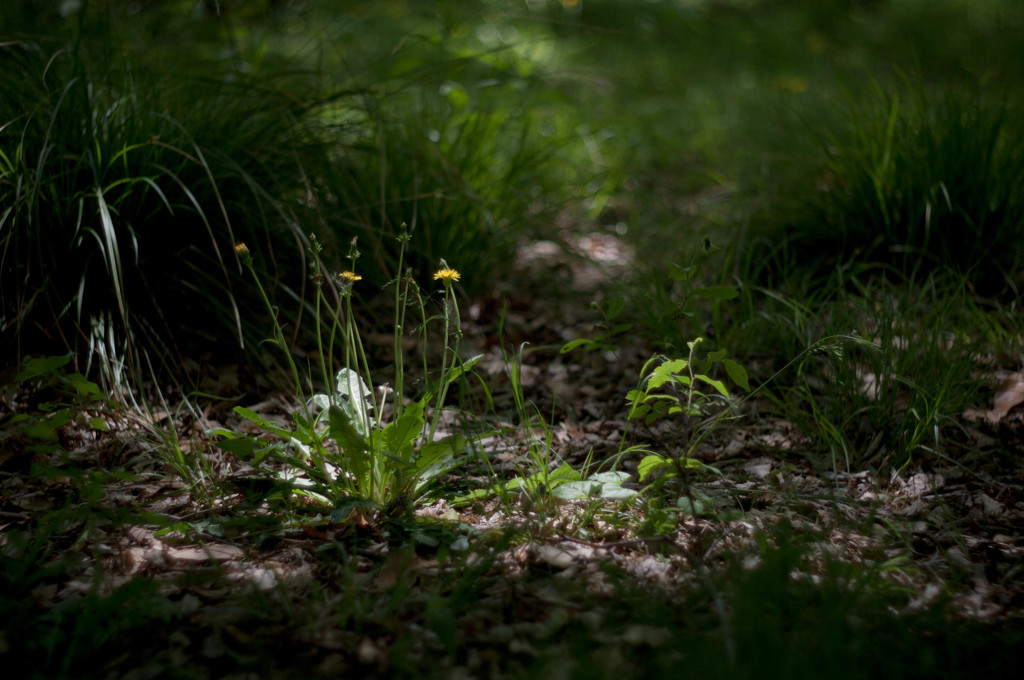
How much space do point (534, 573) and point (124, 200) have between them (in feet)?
4.99

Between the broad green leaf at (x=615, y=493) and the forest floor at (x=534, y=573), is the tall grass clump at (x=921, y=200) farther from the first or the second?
the broad green leaf at (x=615, y=493)

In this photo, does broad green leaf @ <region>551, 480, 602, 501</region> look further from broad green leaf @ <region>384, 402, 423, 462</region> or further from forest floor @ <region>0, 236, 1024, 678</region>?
broad green leaf @ <region>384, 402, 423, 462</region>

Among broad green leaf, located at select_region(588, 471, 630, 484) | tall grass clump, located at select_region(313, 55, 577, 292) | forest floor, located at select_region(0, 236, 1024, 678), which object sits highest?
tall grass clump, located at select_region(313, 55, 577, 292)

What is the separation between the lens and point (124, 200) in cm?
201

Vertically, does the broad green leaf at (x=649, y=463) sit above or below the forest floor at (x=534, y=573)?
above

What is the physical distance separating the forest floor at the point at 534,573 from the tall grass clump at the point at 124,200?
0.27 metres

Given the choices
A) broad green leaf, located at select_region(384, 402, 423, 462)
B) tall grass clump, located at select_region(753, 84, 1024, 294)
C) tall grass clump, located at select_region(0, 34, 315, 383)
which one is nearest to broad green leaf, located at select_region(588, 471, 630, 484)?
broad green leaf, located at select_region(384, 402, 423, 462)

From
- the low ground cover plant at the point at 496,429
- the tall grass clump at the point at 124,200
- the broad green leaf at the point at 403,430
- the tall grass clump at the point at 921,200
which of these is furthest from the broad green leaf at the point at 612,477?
the tall grass clump at the point at 921,200

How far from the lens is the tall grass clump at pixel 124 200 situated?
1887 mm

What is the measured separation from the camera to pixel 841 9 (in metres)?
7.18

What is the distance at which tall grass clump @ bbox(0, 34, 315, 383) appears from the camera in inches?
74.3

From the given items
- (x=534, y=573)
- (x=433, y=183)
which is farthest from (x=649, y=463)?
(x=433, y=183)

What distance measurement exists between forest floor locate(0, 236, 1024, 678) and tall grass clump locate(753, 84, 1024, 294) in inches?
28.4

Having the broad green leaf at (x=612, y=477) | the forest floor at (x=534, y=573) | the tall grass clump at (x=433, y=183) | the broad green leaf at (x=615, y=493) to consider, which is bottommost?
the forest floor at (x=534, y=573)
